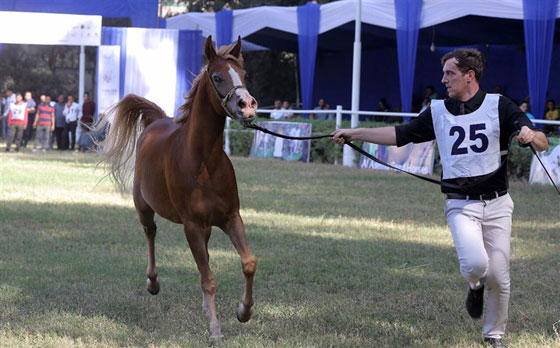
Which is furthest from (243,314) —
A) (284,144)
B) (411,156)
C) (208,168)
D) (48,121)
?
(48,121)

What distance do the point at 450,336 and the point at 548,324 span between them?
0.90 metres

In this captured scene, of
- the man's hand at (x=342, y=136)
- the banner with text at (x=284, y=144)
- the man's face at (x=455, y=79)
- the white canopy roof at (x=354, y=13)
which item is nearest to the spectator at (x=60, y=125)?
the white canopy roof at (x=354, y=13)

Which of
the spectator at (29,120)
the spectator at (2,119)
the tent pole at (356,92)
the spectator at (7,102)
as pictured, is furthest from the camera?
the spectator at (2,119)

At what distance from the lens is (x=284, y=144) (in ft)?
77.9

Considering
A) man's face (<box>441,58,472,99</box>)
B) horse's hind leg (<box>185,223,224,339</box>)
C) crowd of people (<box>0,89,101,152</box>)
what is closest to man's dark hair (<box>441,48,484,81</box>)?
man's face (<box>441,58,472,99</box>)

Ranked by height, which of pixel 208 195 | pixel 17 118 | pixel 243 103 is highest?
pixel 243 103

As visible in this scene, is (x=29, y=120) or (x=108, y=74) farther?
(x=29, y=120)

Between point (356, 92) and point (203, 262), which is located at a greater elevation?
point (356, 92)

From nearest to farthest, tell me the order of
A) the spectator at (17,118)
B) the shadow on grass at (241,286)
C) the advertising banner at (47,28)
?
the shadow on grass at (241,286) < the spectator at (17,118) < the advertising banner at (47,28)

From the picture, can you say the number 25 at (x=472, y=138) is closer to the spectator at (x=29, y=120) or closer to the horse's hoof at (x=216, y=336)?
the horse's hoof at (x=216, y=336)

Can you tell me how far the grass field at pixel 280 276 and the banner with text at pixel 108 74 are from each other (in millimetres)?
14175

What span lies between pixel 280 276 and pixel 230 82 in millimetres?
2826

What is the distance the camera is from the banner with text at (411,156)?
18688mm

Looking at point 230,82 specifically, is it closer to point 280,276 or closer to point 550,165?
point 280,276
